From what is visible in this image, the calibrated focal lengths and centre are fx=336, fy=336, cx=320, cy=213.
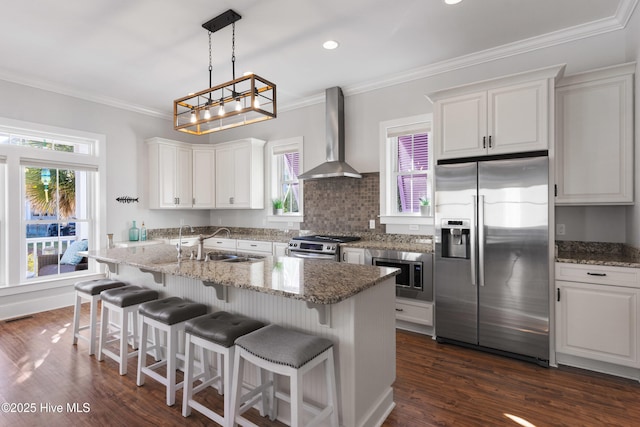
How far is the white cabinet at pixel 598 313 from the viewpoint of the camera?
244 centimetres

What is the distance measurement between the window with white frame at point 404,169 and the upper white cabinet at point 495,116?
70cm

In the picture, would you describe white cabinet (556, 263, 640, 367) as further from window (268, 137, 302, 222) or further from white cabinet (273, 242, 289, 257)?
window (268, 137, 302, 222)

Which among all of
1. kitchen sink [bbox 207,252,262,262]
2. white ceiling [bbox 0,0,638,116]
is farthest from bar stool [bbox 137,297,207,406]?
white ceiling [bbox 0,0,638,116]

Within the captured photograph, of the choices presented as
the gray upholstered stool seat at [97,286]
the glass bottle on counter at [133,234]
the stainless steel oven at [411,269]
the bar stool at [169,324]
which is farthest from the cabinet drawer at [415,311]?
the glass bottle on counter at [133,234]

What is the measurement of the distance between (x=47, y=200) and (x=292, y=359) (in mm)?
4417

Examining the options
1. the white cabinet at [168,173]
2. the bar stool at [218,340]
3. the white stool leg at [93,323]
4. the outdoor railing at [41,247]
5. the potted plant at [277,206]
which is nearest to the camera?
the bar stool at [218,340]

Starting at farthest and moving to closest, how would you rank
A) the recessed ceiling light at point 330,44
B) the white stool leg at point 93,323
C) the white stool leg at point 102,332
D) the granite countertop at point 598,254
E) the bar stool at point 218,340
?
the recessed ceiling light at point 330,44 < the white stool leg at point 93,323 < the white stool leg at point 102,332 < the granite countertop at point 598,254 < the bar stool at point 218,340

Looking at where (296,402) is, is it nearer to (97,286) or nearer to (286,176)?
(97,286)

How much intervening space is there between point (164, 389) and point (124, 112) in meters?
4.17

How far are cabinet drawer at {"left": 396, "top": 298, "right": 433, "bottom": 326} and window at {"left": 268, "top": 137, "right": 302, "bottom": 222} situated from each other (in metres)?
2.12

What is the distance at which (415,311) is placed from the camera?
3438mm

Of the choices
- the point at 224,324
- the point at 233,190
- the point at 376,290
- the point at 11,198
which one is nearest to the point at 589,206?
the point at 376,290

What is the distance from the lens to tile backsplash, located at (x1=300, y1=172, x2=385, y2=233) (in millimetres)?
4250

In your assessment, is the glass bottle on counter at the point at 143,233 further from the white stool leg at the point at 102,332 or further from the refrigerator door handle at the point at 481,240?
the refrigerator door handle at the point at 481,240
